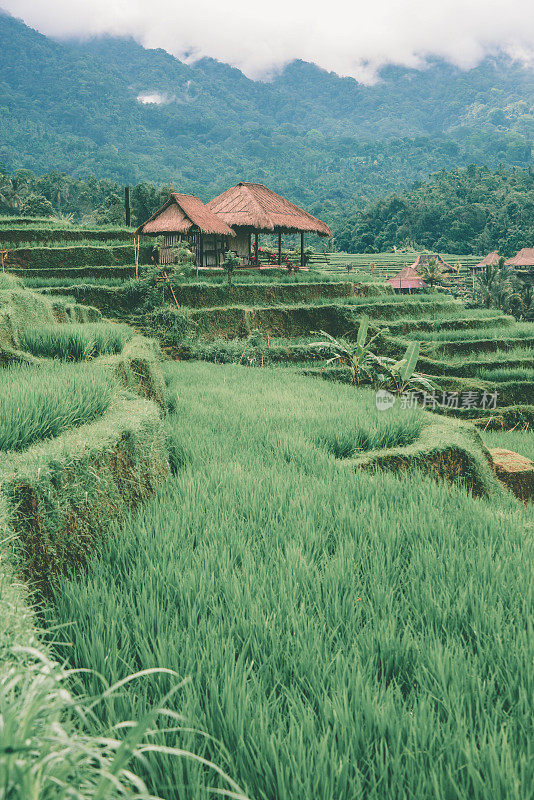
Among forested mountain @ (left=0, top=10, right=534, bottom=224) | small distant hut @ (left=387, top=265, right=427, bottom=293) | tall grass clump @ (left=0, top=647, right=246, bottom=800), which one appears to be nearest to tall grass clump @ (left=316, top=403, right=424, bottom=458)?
tall grass clump @ (left=0, top=647, right=246, bottom=800)

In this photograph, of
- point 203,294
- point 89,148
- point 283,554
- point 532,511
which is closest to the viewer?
point 283,554

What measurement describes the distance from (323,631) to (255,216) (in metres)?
17.7

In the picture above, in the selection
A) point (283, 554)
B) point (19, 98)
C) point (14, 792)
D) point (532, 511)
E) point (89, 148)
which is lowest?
point (532, 511)

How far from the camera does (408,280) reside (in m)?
33.5

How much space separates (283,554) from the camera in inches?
81.3

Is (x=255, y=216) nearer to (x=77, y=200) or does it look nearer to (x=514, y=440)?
(x=514, y=440)

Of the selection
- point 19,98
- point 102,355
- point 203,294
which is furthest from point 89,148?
point 102,355

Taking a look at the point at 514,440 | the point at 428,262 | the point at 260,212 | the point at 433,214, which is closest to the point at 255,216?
the point at 260,212

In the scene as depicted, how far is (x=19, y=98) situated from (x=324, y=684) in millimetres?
153700

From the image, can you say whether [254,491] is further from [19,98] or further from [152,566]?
[19,98]

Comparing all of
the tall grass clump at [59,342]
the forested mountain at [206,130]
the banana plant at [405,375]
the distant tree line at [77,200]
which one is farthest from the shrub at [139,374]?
the forested mountain at [206,130]

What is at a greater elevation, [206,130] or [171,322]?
[206,130]

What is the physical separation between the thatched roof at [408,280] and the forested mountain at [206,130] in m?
34.5

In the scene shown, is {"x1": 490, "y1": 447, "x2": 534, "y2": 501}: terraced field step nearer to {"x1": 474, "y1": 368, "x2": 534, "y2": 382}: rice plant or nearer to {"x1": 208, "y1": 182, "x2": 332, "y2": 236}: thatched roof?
{"x1": 474, "y1": 368, "x2": 534, "y2": 382}: rice plant
